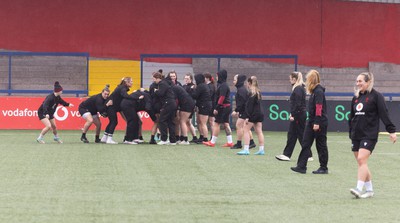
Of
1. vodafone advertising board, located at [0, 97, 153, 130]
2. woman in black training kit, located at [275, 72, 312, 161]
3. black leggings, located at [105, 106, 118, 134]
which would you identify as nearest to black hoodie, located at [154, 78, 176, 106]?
black leggings, located at [105, 106, 118, 134]

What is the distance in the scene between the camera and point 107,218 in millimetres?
9734

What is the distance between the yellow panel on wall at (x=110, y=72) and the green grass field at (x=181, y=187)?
1302 cm

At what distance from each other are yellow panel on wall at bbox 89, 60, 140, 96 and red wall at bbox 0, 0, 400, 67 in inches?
36.6

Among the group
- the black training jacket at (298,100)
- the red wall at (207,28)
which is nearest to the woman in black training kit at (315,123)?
the black training jacket at (298,100)

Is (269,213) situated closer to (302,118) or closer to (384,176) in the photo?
(384,176)

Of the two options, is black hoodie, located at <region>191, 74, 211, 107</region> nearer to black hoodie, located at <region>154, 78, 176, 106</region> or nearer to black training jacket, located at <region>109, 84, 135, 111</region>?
black hoodie, located at <region>154, 78, 176, 106</region>

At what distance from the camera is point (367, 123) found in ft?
39.0

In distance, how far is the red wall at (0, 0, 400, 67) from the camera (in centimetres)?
3481

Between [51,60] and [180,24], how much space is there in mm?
5292

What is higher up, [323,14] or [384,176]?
[323,14]

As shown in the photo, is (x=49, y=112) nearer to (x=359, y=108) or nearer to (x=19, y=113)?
(x=19, y=113)

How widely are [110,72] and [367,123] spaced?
2247cm

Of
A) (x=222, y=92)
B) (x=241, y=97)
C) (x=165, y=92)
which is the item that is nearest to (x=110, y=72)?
(x=165, y=92)

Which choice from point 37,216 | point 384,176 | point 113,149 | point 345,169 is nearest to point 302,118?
point 345,169
